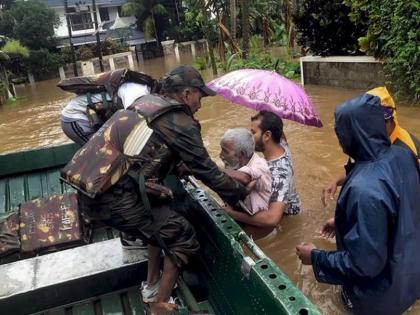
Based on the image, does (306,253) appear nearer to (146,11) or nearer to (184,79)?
(184,79)

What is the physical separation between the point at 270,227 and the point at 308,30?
7.18 m

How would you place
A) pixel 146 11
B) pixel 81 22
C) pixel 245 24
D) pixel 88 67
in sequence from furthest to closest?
1. pixel 81 22
2. pixel 146 11
3. pixel 88 67
4. pixel 245 24

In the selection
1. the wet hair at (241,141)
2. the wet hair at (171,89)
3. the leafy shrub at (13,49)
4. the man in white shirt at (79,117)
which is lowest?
the wet hair at (241,141)

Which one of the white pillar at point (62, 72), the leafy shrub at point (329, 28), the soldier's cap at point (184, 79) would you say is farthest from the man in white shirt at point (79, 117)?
the white pillar at point (62, 72)

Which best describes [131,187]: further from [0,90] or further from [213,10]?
[213,10]

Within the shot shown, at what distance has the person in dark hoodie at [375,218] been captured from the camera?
1.87m

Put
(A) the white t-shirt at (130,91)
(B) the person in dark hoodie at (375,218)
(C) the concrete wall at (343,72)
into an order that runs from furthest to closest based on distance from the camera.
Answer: (C) the concrete wall at (343,72) < (A) the white t-shirt at (130,91) < (B) the person in dark hoodie at (375,218)

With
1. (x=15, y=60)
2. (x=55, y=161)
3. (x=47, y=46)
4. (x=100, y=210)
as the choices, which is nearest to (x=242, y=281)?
(x=100, y=210)

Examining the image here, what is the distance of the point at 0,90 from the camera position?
58.6ft

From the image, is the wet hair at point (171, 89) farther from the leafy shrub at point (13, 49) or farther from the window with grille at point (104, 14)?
the window with grille at point (104, 14)

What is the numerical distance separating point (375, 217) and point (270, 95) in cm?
149

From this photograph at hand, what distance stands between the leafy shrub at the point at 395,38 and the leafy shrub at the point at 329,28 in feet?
2.16

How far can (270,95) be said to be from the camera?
315 centimetres

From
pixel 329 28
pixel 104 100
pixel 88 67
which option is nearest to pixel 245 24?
pixel 329 28
